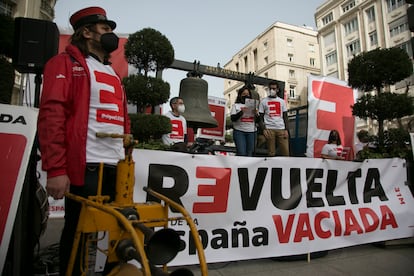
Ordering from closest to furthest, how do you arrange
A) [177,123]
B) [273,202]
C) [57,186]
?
[57,186], [273,202], [177,123]

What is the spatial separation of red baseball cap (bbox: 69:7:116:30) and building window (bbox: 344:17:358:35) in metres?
37.3

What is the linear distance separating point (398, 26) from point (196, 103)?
3017 cm

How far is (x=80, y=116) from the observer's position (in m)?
1.54

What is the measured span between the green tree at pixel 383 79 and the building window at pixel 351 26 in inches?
1288

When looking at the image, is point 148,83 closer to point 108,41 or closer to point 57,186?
point 108,41

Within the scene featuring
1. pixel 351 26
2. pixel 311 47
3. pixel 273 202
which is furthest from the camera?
pixel 311 47

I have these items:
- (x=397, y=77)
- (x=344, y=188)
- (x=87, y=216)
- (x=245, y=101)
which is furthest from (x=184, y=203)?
(x=397, y=77)

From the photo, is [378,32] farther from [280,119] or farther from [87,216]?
[87,216]

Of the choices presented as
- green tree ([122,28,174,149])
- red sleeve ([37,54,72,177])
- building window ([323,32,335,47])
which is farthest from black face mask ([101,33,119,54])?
building window ([323,32,335,47])

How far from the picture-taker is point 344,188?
3326 mm

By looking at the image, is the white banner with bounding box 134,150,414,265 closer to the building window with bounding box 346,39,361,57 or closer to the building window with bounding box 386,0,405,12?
the building window with bounding box 386,0,405,12

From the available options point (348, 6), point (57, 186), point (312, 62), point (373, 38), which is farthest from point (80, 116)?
point (312, 62)

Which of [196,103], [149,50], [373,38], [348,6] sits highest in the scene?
[348,6]

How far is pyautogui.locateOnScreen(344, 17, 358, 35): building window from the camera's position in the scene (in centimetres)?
3231
